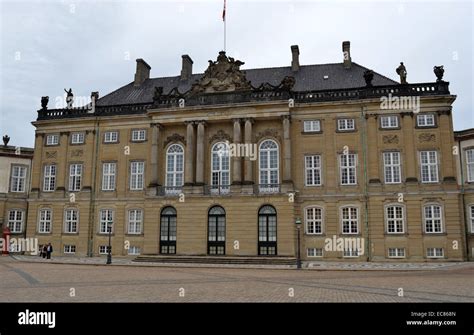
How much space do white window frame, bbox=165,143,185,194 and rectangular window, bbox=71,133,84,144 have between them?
30.1 ft

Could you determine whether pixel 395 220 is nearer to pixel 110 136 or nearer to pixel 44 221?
pixel 110 136

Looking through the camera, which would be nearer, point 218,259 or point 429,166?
point 218,259

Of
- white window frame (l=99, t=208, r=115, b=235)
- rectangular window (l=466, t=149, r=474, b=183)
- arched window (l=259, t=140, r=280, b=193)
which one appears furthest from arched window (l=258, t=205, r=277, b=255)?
rectangular window (l=466, t=149, r=474, b=183)

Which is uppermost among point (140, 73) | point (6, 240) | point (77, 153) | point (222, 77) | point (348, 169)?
point (140, 73)

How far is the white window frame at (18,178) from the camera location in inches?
1768

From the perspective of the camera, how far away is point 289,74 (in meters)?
43.0

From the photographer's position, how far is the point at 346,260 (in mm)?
34250

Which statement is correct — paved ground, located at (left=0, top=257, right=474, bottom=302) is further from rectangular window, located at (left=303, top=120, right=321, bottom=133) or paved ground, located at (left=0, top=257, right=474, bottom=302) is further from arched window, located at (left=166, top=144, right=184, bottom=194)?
arched window, located at (left=166, top=144, right=184, bottom=194)

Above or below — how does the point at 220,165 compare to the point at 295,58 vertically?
below

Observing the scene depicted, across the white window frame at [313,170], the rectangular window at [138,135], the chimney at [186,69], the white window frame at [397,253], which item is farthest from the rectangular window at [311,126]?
the chimney at [186,69]

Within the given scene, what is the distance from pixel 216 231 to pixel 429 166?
1768 cm

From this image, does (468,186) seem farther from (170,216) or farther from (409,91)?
(170,216)

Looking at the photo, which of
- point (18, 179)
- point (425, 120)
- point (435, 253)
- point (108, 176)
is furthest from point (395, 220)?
point (18, 179)

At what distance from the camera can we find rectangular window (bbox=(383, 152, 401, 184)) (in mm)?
35250
